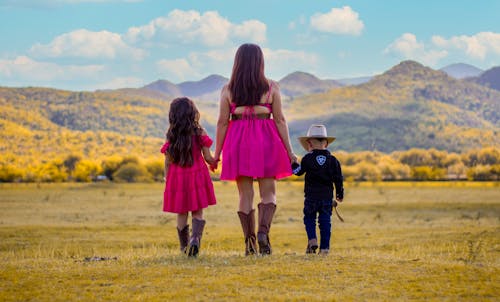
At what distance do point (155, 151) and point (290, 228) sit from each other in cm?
9910

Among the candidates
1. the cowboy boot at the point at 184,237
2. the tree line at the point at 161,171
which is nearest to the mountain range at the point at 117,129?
the tree line at the point at 161,171

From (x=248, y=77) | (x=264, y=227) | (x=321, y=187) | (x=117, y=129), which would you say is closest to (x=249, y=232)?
(x=264, y=227)

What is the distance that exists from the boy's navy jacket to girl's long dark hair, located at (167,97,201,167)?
159 centimetres

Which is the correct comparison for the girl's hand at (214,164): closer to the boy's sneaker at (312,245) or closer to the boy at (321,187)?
the boy at (321,187)

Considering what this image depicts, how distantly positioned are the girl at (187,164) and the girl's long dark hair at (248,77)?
80cm

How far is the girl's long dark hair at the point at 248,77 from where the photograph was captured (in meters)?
9.59

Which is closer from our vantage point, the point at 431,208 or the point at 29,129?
the point at 431,208

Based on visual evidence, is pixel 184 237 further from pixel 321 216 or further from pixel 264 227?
pixel 321 216

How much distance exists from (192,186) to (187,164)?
12.6 inches

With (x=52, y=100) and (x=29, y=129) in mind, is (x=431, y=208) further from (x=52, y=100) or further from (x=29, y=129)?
(x=52, y=100)

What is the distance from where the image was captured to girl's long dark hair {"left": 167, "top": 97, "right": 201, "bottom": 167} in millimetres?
10070

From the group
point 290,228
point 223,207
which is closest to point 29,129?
point 223,207

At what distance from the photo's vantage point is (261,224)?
974 centimetres

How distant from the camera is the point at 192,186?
10.2 m
